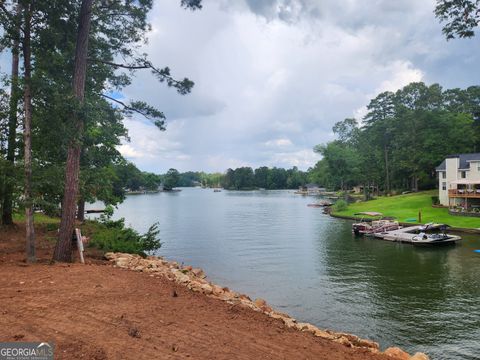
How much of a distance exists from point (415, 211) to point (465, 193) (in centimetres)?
685

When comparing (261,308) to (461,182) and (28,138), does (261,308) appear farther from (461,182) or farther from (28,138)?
(461,182)

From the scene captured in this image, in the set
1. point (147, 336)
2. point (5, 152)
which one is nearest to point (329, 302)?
point (147, 336)

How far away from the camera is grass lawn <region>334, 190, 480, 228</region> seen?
42812 millimetres

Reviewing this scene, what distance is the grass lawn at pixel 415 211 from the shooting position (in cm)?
4281

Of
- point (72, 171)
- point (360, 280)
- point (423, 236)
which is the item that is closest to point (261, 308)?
point (72, 171)

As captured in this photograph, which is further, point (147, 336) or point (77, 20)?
point (77, 20)

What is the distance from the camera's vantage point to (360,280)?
22.8 m

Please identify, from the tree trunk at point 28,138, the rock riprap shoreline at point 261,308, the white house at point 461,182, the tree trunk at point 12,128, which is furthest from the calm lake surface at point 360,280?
the white house at point 461,182

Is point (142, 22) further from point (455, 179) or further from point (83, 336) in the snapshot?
point (455, 179)

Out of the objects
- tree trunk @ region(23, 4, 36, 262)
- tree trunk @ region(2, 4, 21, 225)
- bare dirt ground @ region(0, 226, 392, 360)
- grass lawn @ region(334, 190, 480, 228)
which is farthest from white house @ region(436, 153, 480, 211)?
tree trunk @ region(2, 4, 21, 225)

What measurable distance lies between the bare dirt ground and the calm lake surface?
281 inches

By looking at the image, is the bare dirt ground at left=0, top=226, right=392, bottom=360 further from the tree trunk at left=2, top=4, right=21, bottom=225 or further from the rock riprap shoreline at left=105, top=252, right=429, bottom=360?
the tree trunk at left=2, top=4, right=21, bottom=225

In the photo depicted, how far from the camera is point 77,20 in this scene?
14.5 m

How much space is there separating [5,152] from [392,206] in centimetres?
5516
